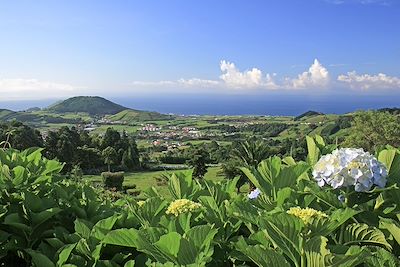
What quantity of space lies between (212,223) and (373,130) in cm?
5275

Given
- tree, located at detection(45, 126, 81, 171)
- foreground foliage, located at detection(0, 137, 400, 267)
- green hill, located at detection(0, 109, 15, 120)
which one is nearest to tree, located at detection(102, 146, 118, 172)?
tree, located at detection(45, 126, 81, 171)

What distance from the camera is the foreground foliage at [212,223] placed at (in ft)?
4.39

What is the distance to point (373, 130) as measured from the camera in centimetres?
5047

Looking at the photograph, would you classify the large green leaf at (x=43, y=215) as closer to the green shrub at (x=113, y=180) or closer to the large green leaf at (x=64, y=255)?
the large green leaf at (x=64, y=255)

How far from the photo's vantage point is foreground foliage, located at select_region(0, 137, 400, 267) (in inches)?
52.7

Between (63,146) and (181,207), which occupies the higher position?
(181,207)

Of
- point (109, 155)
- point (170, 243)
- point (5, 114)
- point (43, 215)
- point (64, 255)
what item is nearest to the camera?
point (170, 243)

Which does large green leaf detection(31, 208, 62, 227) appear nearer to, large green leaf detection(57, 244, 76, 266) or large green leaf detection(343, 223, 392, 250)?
large green leaf detection(57, 244, 76, 266)

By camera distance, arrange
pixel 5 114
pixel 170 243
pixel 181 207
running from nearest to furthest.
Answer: pixel 170 243
pixel 181 207
pixel 5 114

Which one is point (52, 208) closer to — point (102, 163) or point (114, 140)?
point (102, 163)

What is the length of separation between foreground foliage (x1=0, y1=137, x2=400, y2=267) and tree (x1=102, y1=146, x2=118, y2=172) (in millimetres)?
72484

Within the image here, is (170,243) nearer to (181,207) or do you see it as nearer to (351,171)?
(181,207)

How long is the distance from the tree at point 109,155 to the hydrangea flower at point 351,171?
7325 cm

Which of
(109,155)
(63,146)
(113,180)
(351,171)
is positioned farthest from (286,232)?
(109,155)
